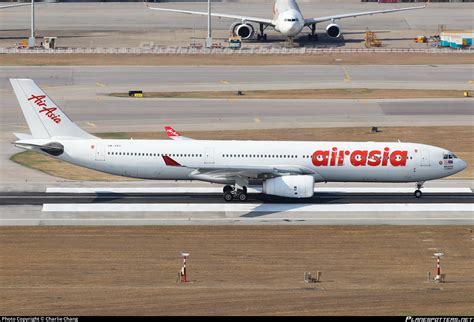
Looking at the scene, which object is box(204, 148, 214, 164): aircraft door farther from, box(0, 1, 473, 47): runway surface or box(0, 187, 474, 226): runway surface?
box(0, 1, 473, 47): runway surface

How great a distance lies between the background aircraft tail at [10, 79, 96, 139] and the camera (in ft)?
229

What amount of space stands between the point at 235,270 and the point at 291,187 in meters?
14.7

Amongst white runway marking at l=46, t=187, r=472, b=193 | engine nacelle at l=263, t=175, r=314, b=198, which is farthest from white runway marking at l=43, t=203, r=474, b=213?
white runway marking at l=46, t=187, r=472, b=193

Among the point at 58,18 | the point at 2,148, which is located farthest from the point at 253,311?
the point at 58,18

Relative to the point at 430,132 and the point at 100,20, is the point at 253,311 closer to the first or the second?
the point at 430,132

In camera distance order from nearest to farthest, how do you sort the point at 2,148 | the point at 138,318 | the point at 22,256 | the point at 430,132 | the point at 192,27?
1. the point at 138,318
2. the point at 22,256
3. the point at 2,148
4. the point at 430,132
5. the point at 192,27

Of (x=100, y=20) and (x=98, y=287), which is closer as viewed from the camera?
(x=98, y=287)

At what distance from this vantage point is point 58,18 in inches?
7259

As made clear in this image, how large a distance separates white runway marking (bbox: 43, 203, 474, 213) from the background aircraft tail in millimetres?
4985

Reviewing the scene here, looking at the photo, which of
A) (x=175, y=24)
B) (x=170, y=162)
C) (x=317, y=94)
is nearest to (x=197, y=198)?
(x=170, y=162)

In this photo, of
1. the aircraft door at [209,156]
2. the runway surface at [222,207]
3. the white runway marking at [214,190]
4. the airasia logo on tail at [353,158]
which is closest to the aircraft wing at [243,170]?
the aircraft door at [209,156]

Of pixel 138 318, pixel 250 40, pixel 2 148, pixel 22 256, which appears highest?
pixel 250 40

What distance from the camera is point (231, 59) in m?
140

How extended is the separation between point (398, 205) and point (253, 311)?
2557cm
